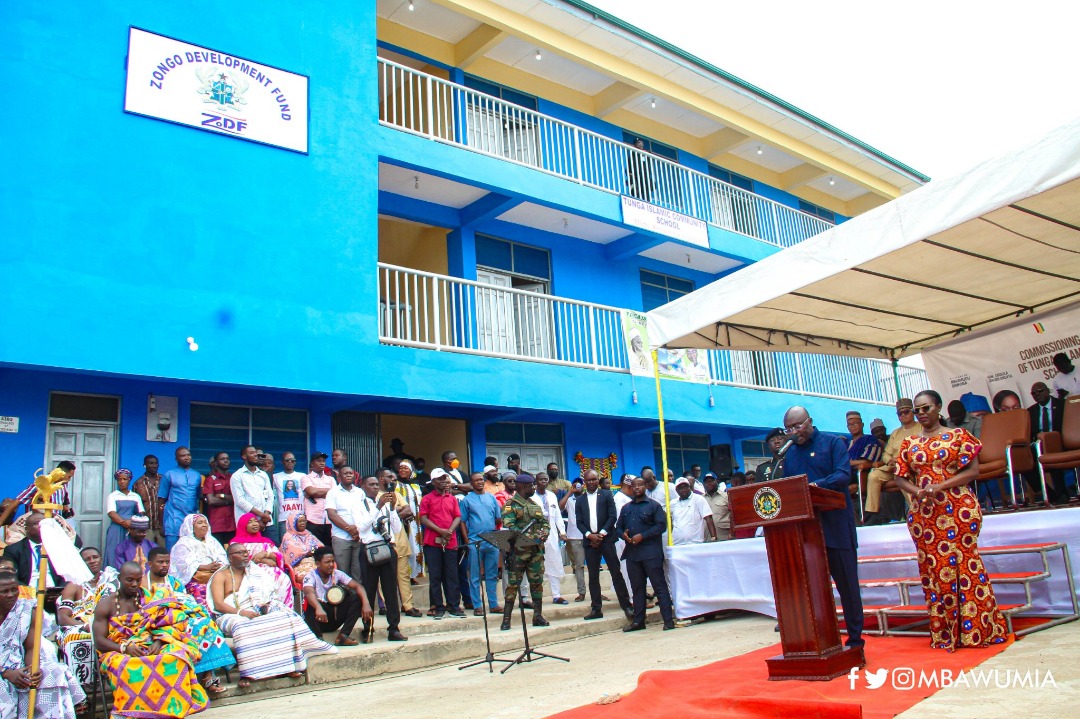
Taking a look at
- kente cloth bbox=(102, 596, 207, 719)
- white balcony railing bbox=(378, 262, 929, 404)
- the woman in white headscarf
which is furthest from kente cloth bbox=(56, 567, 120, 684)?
white balcony railing bbox=(378, 262, 929, 404)

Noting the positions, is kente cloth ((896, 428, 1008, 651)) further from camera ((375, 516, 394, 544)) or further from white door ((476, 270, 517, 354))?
white door ((476, 270, 517, 354))

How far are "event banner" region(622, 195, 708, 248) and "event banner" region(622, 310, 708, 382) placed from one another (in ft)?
5.97

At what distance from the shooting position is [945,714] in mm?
4062

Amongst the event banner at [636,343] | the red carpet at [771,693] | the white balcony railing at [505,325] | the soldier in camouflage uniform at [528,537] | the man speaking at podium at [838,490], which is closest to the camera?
the red carpet at [771,693]

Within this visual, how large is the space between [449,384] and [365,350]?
126 cm

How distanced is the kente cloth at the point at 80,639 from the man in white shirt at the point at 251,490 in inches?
74.1

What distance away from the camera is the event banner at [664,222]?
49.2 feet

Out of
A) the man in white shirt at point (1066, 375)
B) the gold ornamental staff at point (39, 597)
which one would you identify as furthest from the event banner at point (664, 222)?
the gold ornamental staff at point (39, 597)

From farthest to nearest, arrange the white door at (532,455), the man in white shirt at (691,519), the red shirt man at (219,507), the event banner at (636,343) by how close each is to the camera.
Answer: the event banner at (636,343) < the white door at (532,455) < the man in white shirt at (691,519) < the red shirt man at (219,507)

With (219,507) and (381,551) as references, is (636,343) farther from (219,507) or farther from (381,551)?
(219,507)

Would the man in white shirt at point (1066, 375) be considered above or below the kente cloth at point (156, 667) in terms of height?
above

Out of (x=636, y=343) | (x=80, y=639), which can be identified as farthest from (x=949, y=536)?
(x=636, y=343)

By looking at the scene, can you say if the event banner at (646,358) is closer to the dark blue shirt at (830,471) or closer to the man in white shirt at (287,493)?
the man in white shirt at (287,493)

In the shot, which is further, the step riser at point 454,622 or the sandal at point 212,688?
the step riser at point 454,622
